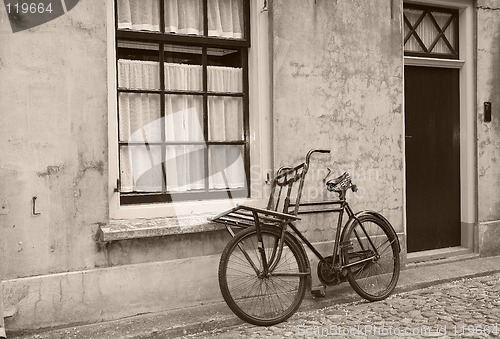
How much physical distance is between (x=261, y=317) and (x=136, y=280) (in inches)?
45.7

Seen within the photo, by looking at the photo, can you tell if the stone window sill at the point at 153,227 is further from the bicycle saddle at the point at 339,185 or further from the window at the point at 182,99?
the bicycle saddle at the point at 339,185

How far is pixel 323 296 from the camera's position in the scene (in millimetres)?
6090

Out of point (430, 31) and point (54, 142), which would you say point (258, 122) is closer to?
point (54, 142)

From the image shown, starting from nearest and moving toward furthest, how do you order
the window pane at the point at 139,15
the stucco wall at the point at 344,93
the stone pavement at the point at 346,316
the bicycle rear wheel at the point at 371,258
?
the stone pavement at the point at 346,316
the window pane at the point at 139,15
the bicycle rear wheel at the point at 371,258
the stucco wall at the point at 344,93

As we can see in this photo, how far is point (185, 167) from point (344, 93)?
1.99 m

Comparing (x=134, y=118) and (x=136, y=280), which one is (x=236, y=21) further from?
(x=136, y=280)

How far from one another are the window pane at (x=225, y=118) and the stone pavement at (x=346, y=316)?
1.69 meters

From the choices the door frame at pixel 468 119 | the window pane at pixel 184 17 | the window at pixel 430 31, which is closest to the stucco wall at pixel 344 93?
the window at pixel 430 31

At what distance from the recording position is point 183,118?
6.07 meters

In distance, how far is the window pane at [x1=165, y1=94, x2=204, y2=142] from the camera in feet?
19.7

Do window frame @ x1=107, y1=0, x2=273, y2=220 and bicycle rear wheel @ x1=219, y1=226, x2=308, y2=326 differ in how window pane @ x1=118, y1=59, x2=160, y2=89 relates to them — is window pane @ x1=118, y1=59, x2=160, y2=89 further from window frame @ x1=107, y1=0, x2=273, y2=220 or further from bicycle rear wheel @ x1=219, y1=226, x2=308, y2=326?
bicycle rear wheel @ x1=219, y1=226, x2=308, y2=326

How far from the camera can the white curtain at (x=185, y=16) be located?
5.73 m

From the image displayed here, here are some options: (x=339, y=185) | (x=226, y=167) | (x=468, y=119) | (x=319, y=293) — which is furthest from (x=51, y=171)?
(x=468, y=119)

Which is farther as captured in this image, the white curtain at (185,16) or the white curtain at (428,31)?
the white curtain at (428,31)
